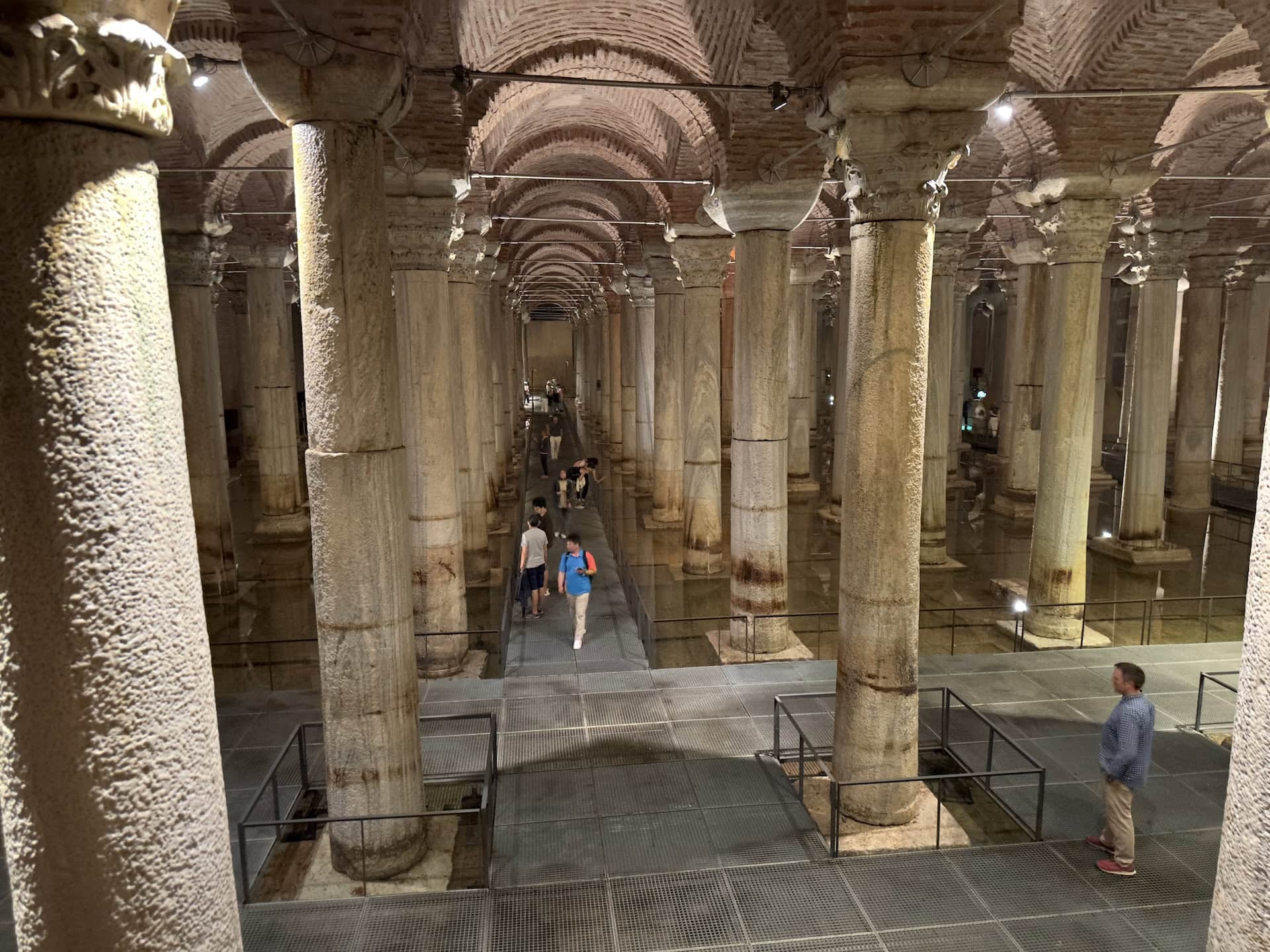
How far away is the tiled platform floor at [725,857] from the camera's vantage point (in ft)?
15.8

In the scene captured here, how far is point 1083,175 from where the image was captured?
9.65 metres

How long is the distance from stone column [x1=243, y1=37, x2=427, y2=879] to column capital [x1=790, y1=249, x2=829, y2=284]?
48.0 feet

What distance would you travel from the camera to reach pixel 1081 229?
31.6 ft

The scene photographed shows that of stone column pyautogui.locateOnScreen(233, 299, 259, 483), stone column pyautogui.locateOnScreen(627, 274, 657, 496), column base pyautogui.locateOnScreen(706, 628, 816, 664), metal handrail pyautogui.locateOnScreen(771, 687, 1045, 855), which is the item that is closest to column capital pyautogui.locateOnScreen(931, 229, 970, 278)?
stone column pyautogui.locateOnScreen(627, 274, 657, 496)

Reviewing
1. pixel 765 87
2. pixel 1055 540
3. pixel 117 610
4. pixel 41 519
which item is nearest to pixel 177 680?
pixel 117 610


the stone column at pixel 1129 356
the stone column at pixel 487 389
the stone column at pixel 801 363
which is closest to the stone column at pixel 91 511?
the stone column at pixel 487 389

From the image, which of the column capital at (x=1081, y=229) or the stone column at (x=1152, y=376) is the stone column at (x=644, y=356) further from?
the column capital at (x=1081, y=229)

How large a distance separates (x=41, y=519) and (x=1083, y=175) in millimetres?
10458

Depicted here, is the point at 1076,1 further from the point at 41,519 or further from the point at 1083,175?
the point at 41,519

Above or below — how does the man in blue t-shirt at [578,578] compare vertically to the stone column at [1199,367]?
below


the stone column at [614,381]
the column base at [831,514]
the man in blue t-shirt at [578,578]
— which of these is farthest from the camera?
the stone column at [614,381]

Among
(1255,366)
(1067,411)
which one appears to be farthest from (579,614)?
(1255,366)

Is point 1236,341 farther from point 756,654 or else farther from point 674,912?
point 674,912

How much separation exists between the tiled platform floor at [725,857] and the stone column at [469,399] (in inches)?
204
